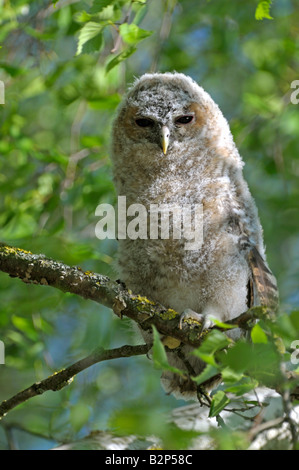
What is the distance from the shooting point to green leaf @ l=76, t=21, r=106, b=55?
7.43 feet

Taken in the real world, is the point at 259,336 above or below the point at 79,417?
below

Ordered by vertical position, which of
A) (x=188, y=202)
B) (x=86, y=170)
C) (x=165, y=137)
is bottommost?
(x=188, y=202)

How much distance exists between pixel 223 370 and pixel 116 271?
1156 mm

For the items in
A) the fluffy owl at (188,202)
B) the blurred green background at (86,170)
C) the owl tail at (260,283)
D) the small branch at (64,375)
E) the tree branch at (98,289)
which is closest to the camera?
the tree branch at (98,289)

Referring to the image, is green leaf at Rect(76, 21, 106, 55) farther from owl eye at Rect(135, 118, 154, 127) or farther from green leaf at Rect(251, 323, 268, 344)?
green leaf at Rect(251, 323, 268, 344)

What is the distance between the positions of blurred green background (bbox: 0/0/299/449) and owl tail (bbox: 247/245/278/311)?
1.17ft

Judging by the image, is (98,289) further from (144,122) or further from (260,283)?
(144,122)

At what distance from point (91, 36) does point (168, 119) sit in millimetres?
439

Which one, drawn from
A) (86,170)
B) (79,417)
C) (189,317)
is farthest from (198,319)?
(86,170)

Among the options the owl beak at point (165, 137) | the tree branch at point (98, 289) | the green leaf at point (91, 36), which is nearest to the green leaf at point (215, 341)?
the tree branch at point (98, 289)

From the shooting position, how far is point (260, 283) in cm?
196

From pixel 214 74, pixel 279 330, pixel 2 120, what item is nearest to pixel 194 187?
pixel 279 330

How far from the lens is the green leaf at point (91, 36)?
2.26 metres

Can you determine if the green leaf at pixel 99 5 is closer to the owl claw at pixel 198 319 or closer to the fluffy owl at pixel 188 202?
the fluffy owl at pixel 188 202
